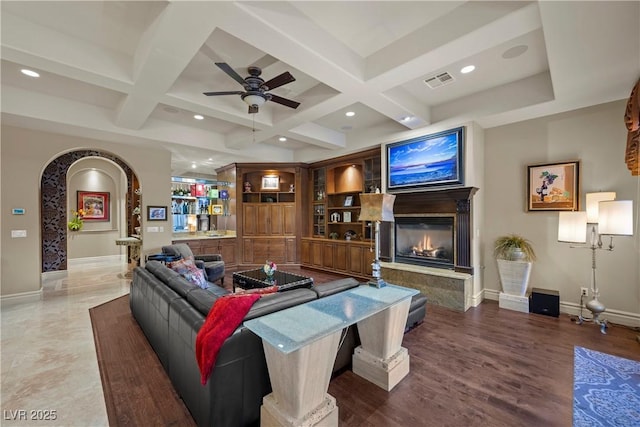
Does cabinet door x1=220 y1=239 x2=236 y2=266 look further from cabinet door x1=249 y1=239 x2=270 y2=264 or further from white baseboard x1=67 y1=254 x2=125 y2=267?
white baseboard x1=67 y1=254 x2=125 y2=267

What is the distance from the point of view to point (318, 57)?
2.72 meters

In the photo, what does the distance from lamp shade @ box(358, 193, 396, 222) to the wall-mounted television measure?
234 centimetres

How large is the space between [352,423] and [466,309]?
3.05 meters

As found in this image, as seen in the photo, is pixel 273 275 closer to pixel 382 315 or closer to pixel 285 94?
pixel 382 315

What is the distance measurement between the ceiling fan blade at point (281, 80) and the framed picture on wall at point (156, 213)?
4142 mm

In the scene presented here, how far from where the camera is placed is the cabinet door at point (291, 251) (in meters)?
7.38

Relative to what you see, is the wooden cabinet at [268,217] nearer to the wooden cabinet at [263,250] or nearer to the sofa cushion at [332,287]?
the wooden cabinet at [263,250]

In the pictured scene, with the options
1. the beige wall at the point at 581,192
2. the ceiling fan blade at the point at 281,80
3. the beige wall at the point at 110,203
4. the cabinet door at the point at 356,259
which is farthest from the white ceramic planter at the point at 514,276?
the beige wall at the point at 110,203

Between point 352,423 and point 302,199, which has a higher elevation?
point 302,199

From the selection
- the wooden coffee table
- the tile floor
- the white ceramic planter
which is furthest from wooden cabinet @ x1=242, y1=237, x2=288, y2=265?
the white ceramic planter

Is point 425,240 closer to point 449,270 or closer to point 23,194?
point 449,270

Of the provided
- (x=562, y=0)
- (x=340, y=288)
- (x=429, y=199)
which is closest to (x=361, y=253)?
(x=429, y=199)

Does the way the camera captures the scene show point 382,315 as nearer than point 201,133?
Yes

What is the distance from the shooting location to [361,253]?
20.0ft
